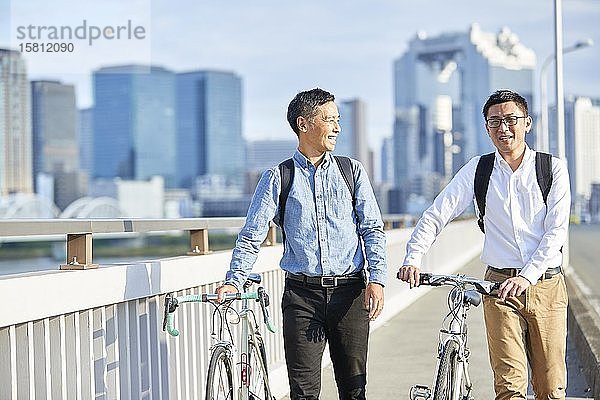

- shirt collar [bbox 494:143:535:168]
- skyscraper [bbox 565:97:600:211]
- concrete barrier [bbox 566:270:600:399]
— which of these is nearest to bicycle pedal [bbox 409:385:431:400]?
shirt collar [bbox 494:143:535:168]

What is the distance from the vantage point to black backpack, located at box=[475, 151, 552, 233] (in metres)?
5.49

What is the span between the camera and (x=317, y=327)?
218 inches

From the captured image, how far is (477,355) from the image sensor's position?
1114cm

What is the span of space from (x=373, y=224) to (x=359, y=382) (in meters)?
0.79

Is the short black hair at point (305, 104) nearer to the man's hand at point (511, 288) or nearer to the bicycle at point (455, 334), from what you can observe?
the bicycle at point (455, 334)

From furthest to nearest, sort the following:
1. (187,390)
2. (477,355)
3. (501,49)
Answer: (501,49) → (477,355) → (187,390)

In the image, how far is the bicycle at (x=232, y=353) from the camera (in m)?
5.08

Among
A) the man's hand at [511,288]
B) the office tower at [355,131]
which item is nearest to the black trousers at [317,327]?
the man's hand at [511,288]

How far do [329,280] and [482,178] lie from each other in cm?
93

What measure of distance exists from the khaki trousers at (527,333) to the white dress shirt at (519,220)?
0.17 meters

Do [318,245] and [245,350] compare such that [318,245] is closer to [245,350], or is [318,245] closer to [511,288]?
[245,350]

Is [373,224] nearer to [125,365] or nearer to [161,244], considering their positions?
[125,365]

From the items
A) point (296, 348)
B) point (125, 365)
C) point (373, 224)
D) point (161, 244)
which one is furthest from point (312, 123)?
point (161, 244)

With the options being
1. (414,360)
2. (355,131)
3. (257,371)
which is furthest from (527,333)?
(355,131)
